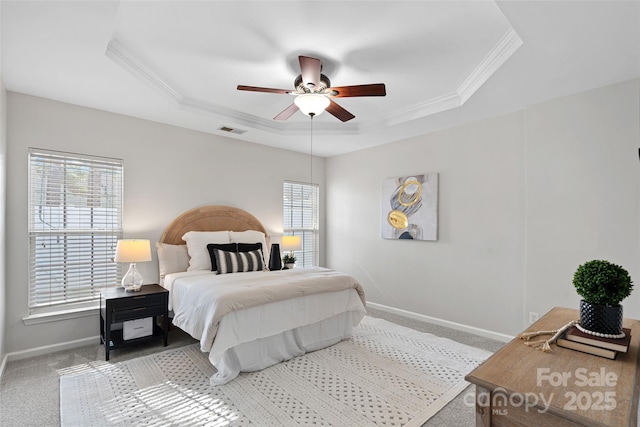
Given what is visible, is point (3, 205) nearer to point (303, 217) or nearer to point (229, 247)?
point (229, 247)

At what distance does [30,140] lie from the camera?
315 cm

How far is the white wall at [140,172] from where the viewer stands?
10.1ft

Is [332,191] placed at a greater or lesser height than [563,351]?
greater

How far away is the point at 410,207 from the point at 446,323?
1595 millimetres

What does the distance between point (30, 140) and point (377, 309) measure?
470 cm

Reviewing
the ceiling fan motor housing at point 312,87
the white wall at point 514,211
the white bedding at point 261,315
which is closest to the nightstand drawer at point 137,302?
the white bedding at point 261,315

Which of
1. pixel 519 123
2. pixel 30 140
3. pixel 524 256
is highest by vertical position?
pixel 519 123

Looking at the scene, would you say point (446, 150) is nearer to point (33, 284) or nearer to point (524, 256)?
point (524, 256)

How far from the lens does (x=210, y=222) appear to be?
14.3 feet

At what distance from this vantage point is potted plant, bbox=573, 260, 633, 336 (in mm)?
1350

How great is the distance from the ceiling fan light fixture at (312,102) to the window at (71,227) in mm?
2379

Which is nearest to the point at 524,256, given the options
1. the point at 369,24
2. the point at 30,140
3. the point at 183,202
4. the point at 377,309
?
the point at 377,309

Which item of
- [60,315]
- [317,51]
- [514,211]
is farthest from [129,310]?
[514,211]

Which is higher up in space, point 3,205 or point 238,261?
point 3,205
